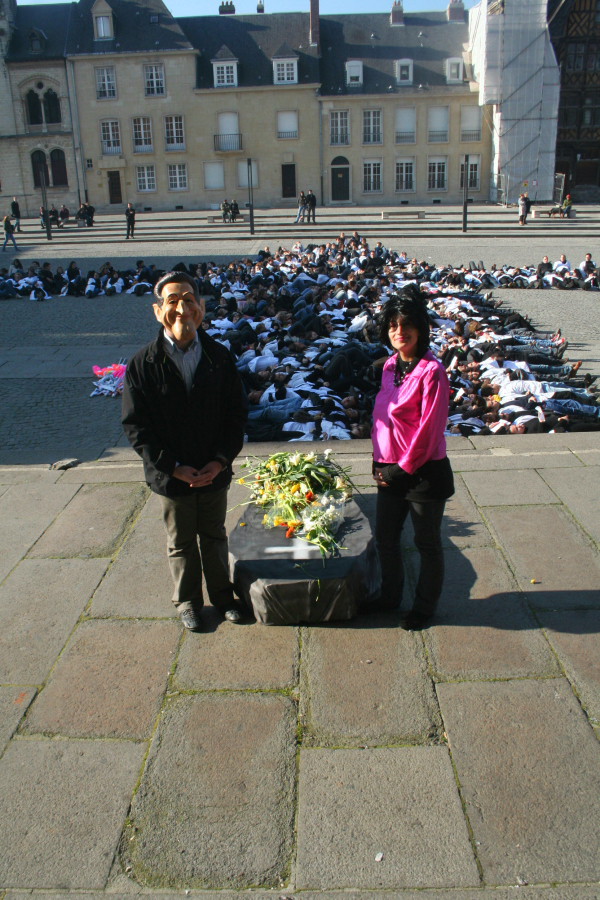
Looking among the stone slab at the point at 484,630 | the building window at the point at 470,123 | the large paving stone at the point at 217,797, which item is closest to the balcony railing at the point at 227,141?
the building window at the point at 470,123

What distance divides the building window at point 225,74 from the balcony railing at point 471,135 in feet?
50.2

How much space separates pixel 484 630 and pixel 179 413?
204 cm

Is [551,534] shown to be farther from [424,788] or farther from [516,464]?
[424,788]

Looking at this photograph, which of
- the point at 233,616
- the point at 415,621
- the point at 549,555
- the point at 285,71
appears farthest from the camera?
the point at 285,71

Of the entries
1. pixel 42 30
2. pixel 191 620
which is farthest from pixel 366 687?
pixel 42 30

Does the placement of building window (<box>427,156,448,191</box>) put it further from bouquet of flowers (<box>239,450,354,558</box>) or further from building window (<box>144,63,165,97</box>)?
bouquet of flowers (<box>239,450,354,558</box>)

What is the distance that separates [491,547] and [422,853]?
2.64 metres

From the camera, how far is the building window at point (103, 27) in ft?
167

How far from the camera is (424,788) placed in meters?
3.17

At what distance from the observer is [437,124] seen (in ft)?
167

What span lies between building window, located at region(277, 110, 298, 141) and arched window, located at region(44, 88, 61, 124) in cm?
1482

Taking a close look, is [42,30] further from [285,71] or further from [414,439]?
[414,439]

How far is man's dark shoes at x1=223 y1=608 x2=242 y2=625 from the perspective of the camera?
441cm

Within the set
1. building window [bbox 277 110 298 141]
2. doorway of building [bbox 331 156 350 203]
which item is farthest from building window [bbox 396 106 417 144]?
building window [bbox 277 110 298 141]
